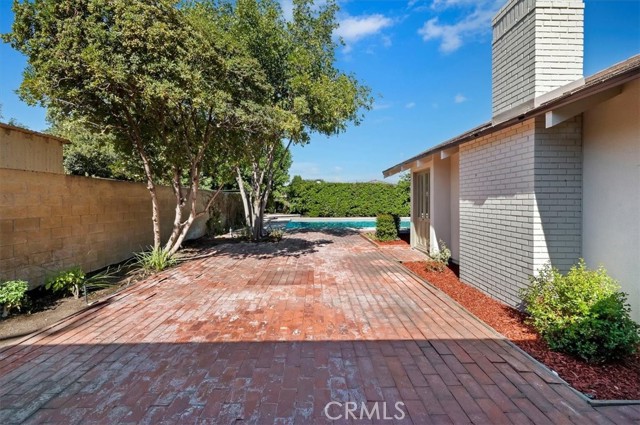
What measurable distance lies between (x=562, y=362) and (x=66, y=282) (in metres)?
7.80

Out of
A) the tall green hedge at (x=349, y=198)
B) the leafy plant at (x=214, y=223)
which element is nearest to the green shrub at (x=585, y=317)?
the leafy plant at (x=214, y=223)

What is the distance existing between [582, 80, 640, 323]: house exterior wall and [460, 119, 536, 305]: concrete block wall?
703 millimetres

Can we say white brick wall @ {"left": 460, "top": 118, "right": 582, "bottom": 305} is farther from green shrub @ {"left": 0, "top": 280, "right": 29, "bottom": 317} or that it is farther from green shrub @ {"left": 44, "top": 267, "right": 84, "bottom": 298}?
green shrub @ {"left": 0, "top": 280, "right": 29, "bottom": 317}

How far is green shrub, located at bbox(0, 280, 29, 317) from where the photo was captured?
4707 mm

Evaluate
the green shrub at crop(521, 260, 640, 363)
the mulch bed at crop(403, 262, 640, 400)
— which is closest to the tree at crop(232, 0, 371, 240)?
the mulch bed at crop(403, 262, 640, 400)

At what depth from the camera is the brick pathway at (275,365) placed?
2602 mm

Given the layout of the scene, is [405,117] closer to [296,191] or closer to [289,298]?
[296,191]

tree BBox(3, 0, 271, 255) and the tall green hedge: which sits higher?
tree BBox(3, 0, 271, 255)

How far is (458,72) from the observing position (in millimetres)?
14828

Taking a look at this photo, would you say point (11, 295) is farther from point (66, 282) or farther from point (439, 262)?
point (439, 262)

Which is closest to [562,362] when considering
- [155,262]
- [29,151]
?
[155,262]

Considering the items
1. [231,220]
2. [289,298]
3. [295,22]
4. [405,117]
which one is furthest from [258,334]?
[405,117]

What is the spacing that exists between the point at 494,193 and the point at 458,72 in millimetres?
12011

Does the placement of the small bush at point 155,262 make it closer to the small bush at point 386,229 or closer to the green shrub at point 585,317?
the green shrub at point 585,317
